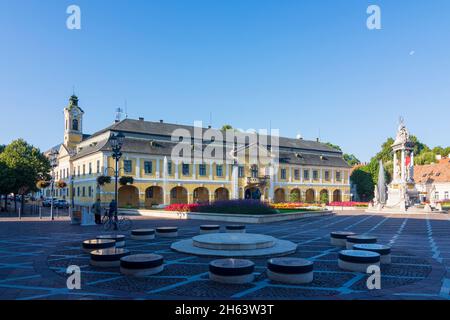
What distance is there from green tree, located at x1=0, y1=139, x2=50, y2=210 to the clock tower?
19140 mm

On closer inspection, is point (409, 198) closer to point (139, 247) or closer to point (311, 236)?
point (311, 236)

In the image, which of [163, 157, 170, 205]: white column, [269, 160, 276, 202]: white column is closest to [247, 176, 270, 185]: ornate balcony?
[269, 160, 276, 202]: white column

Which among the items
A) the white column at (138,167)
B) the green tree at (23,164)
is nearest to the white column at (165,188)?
the white column at (138,167)

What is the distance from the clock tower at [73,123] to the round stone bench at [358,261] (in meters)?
61.7

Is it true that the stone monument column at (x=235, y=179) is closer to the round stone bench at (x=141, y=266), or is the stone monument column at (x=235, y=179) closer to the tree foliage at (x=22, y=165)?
the tree foliage at (x=22, y=165)

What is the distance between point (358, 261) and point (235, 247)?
409 cm

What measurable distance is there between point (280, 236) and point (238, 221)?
822cm

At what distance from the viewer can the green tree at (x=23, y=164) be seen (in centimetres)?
3806

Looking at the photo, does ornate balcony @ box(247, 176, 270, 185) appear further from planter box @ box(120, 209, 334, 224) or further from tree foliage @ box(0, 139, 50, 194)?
tree foliage @ box(0, 139, 50, 194)

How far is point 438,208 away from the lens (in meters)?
40.2

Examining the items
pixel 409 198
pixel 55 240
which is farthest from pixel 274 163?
pixel 55 240

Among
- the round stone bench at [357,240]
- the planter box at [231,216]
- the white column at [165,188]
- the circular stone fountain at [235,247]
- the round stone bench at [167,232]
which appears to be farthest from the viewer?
the white column at [165,188]

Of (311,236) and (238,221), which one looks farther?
(238,221)

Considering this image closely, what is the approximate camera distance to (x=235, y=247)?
11883 millimetres
